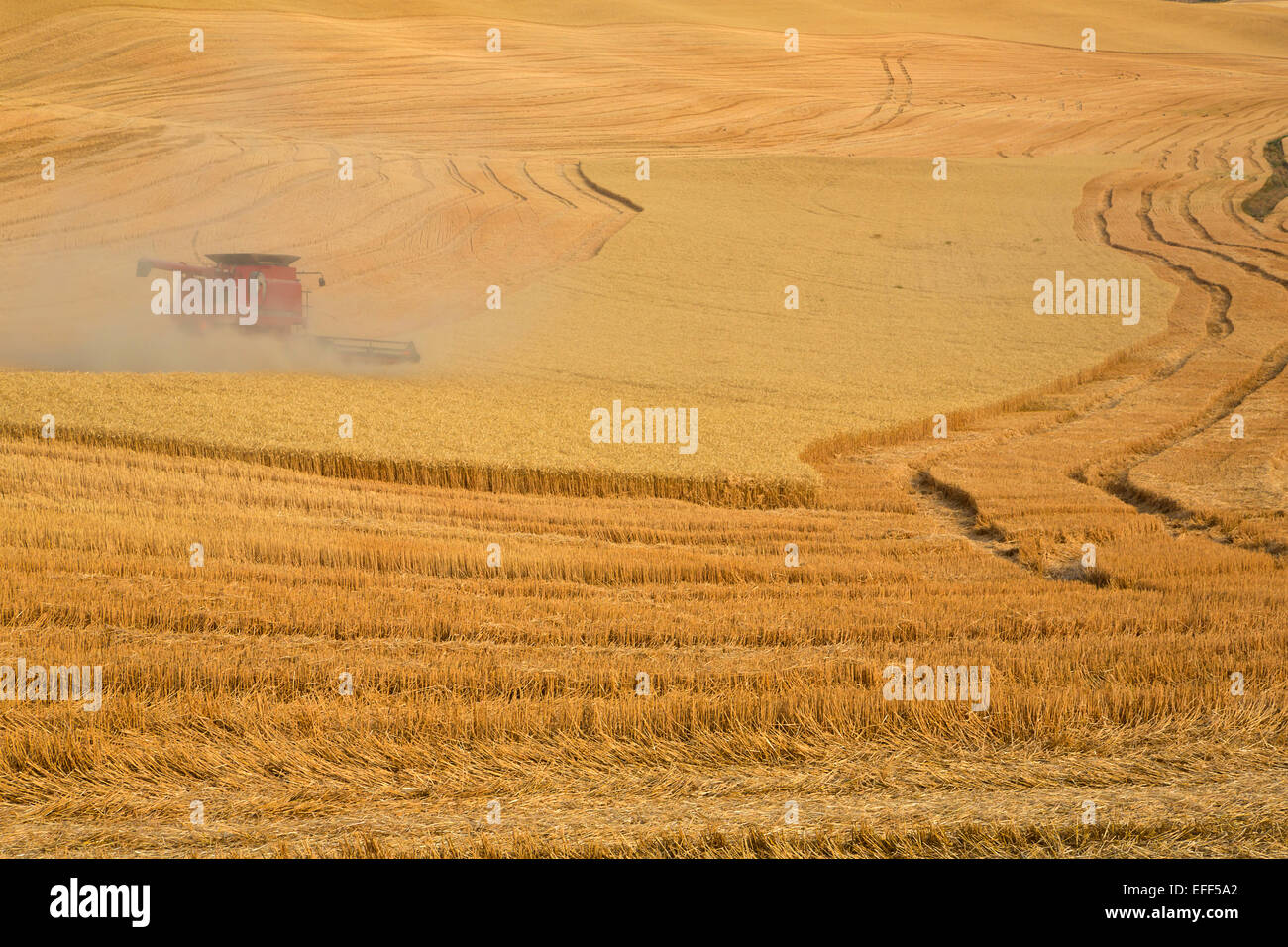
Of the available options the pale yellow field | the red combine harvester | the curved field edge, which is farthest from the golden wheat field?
the red combine harvester

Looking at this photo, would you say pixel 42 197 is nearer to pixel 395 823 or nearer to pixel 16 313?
pixel 16 313

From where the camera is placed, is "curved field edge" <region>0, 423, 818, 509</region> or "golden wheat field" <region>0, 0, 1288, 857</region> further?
"curved field edge" <region>0, 423, 818, 509</region>

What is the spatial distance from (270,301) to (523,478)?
429 inches

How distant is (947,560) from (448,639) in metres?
5.71

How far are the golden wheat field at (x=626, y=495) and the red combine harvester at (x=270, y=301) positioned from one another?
89 centimetres

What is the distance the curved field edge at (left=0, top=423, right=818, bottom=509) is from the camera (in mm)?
15406

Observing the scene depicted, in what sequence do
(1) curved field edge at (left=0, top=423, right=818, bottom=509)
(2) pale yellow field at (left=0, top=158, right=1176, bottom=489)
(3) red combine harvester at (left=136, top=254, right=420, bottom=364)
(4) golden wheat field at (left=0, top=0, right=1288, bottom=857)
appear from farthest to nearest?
(3) red combine harvester at (left=136, top=254, right=420, bottom=364)
(2) pale yellow field at (left=0, top=158, right=1176, bottom=489)
(1) curved field edge at (left=0, top=423, right=818, bottom=509)
(4) golden wheat field at (left=0, top=0, right=1288, bottom=857)

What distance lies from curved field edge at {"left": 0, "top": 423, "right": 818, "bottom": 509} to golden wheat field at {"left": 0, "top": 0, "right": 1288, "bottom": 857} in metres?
0.06

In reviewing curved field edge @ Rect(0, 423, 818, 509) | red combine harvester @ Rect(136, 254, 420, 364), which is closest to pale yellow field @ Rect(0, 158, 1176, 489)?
curved field edge @ Rect(0, 423, 818, 509)

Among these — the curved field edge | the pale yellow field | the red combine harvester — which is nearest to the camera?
the curved field edge

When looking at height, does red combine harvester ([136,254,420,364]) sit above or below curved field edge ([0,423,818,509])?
above

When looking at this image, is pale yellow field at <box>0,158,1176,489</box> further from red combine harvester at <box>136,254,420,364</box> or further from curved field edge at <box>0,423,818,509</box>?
red combine harvester at <box>136,254,420,364</box>

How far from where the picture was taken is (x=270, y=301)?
937 inches
